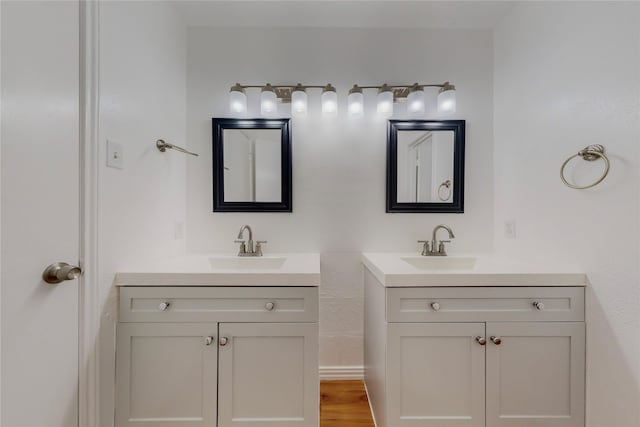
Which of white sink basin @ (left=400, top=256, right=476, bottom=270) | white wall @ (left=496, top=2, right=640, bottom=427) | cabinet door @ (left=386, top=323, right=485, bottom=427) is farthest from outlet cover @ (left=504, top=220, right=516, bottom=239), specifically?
cabinet door @ (left=386, top=323, right=485, bottom=427)

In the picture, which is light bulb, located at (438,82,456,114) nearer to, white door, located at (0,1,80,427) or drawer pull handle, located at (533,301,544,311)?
drawer pull handle, located at (533,301,544,311)

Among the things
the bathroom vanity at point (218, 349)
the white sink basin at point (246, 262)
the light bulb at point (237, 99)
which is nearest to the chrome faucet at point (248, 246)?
the white sink basin at point (246, 262)

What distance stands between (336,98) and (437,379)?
61.1 inches

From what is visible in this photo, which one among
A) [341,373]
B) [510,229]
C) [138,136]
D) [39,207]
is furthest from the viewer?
[341,373]

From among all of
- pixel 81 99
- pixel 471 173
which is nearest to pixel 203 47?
pixel 81 99

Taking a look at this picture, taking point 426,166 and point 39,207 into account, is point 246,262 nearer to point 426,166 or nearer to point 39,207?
point 39,207

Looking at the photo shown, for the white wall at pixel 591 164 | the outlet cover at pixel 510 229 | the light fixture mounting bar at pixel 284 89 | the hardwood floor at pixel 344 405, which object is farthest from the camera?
the light fixture mounting bar at pixel 284 89

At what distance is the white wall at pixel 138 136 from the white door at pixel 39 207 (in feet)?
0.41

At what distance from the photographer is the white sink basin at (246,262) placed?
173cm

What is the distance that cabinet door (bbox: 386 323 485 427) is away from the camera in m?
1.23

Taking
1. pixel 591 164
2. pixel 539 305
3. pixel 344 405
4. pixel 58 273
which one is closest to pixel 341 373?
pixel 344 405

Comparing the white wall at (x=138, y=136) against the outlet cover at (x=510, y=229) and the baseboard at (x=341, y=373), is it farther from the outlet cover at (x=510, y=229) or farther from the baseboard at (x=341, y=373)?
the outlet cover at (x=510, y=229)

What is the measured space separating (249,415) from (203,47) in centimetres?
202

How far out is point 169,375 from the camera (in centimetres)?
121
